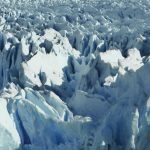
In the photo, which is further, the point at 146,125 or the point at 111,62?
the point at 111,62

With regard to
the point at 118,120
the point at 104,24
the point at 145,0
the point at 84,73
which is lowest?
the point at 145,0

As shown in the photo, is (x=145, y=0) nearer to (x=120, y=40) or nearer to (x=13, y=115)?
(x=120, y=40)

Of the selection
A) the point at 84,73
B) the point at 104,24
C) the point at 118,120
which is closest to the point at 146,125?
the point at 118,120

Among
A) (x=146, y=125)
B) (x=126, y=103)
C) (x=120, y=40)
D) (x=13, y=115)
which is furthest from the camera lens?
(x=120, y=40)

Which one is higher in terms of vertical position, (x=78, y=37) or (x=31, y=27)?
(x=78, y=37)

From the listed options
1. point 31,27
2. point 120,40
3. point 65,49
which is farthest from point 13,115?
point 31,27

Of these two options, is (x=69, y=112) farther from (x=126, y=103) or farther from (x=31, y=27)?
(x=31, y=27)

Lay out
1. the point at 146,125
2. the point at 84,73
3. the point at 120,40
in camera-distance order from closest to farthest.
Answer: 1. the point at 146,125
2. the point at 84,73
3. the point at 120,40
